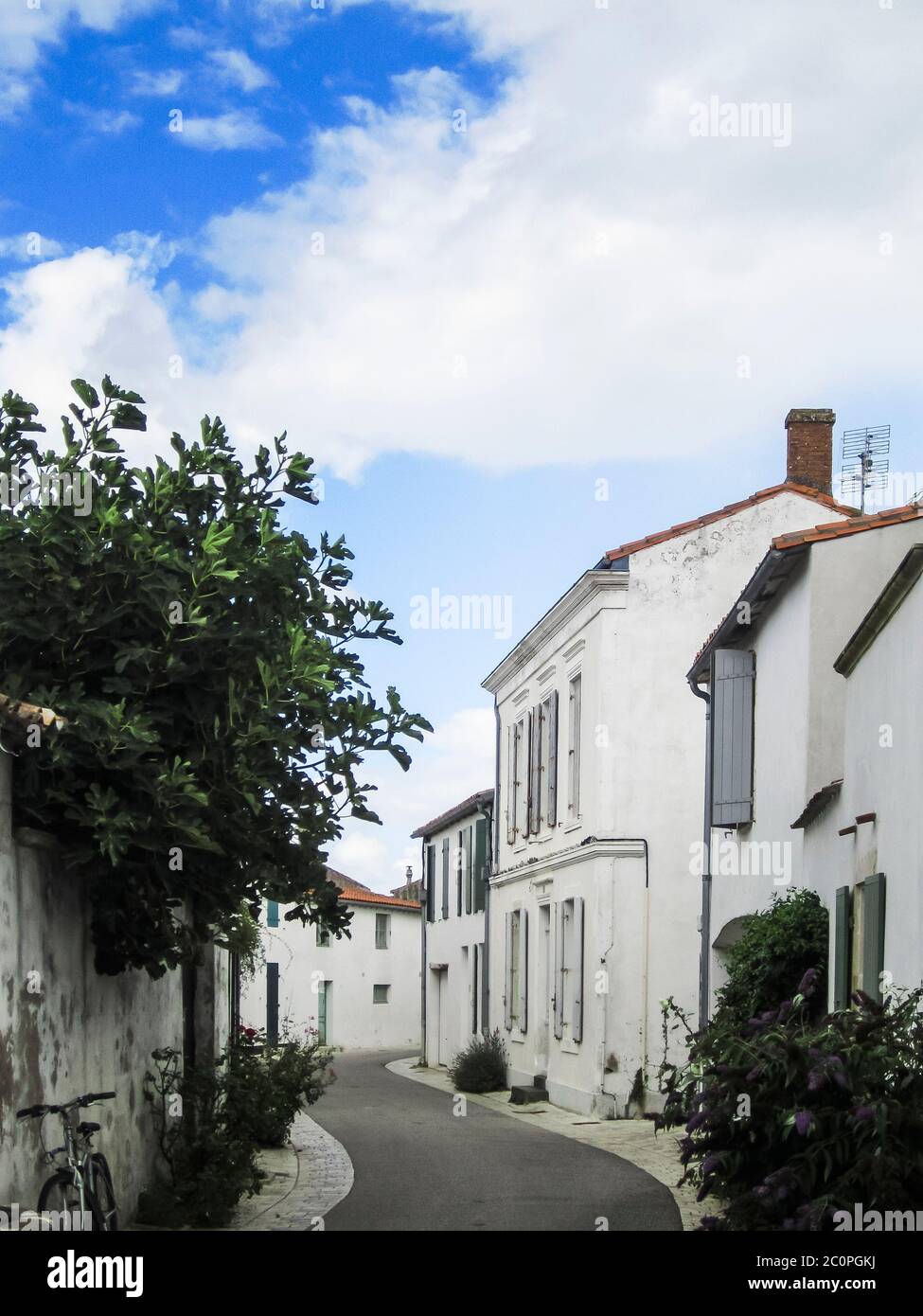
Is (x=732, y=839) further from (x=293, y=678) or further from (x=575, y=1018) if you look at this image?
(x=293, y=678)

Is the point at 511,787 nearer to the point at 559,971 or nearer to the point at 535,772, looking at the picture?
the point at 535,772

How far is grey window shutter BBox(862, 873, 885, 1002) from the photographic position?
33.0 ft

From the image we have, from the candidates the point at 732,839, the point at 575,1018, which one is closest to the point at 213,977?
the point at 732,839

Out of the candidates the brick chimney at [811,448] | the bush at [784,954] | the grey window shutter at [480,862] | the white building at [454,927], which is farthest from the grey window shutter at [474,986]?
the bush at [784,954]

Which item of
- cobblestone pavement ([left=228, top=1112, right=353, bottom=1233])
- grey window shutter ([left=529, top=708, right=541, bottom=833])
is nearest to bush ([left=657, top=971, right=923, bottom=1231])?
cobblestone pavement ([left=228, top=1112, right=353, bottom=1233])

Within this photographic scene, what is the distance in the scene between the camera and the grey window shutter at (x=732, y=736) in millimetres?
16219

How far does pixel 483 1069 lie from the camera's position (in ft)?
86.1

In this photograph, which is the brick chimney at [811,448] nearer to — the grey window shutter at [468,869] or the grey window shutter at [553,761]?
the grey window shutter at [553,761]

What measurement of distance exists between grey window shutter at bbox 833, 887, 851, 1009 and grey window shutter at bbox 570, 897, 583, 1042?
399 inches

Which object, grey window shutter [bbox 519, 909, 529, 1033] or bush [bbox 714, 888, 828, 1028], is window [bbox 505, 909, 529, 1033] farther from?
bush [bbox 714, 888, 828, 1028]

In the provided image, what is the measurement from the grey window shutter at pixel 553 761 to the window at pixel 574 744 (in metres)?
0.85

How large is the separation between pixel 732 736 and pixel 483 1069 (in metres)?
11.7

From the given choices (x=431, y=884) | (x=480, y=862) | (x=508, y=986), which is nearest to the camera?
(x=508, y=986)

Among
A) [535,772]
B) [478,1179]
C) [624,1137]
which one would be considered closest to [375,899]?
[535,772]
